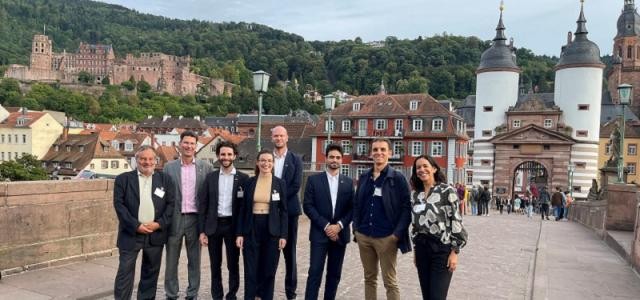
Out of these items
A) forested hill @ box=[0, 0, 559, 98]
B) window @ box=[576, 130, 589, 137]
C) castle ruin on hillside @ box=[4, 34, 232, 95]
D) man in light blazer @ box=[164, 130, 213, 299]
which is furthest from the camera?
castle ruin on hillside @ box=[4, 34, 232, 95]

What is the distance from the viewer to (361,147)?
157 feet

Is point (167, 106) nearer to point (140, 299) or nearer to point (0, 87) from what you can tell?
point (0, 87)

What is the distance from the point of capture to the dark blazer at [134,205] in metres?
5.37

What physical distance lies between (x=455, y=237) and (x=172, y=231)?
124 inches

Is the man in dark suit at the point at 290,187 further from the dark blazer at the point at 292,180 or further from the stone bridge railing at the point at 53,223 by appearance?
the stone bridge railing at the point at 53,223

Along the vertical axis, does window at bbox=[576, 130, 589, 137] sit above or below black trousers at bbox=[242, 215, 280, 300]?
above

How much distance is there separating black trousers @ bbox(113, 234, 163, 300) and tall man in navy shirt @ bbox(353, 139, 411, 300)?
227 cm

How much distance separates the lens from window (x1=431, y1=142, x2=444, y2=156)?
148 feet

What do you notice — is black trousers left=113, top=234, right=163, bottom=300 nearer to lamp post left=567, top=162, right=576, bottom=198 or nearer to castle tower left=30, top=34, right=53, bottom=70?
lamp post left=567, top=162, right=576, bottom=198

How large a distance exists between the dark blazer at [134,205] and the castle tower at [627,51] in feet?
279

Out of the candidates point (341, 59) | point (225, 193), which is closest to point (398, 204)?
point (225, 193)

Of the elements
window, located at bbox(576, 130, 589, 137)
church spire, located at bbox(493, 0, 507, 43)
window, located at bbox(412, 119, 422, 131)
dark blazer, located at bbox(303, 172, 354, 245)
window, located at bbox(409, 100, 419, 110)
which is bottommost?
dark blazer, located at bbox(303, 172, 354, 245)

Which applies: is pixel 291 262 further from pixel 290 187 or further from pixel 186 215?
pixel 186 215

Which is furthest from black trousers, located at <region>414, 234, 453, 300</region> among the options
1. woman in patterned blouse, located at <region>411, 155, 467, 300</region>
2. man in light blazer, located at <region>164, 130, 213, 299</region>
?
man in light blazer, located at <region>164, 130, 213, 299</region>
